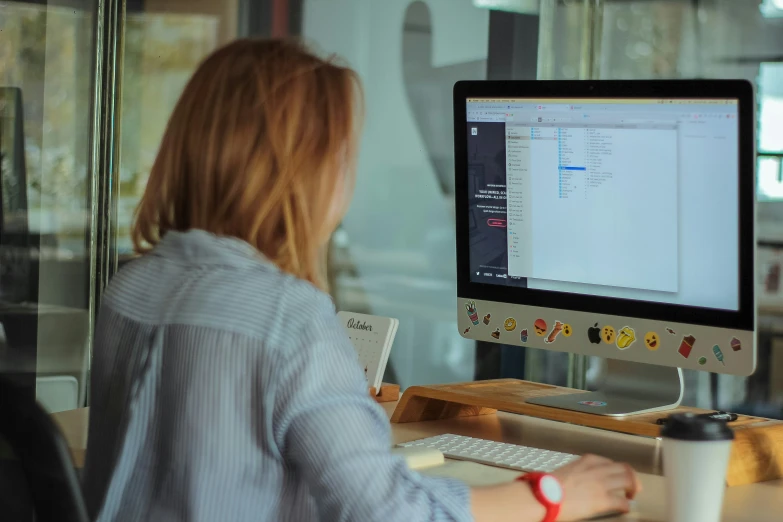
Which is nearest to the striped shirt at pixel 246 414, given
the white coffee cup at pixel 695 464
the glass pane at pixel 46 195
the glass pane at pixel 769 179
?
the white coffee cup at pixel 695 464

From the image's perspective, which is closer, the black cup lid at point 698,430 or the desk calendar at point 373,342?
the black cup lid at point 698,430

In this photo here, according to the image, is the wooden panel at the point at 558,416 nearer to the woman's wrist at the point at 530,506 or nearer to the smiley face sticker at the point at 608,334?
the smiley face sticker at the point at 608,334

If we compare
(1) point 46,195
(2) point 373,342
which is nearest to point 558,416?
(2) point 373,342

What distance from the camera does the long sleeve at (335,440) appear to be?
0.96 m

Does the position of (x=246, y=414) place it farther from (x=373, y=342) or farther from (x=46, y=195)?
(x=46, y=195)

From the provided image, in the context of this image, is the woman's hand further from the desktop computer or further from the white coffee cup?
the desktop computer

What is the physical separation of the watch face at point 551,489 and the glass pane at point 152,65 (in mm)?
2446

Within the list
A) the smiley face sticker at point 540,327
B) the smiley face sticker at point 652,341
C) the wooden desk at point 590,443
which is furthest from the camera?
the smiley face sticker at point 540,327

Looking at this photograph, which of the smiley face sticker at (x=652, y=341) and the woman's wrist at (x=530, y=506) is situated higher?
the smiley face sticker at (x=652, y=341)

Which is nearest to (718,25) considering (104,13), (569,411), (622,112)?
(622,112)

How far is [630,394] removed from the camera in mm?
1738

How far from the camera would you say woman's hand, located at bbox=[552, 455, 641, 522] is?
1.21m

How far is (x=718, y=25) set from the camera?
2697mm

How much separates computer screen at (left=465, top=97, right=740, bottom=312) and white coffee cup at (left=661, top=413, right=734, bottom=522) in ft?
1.37
